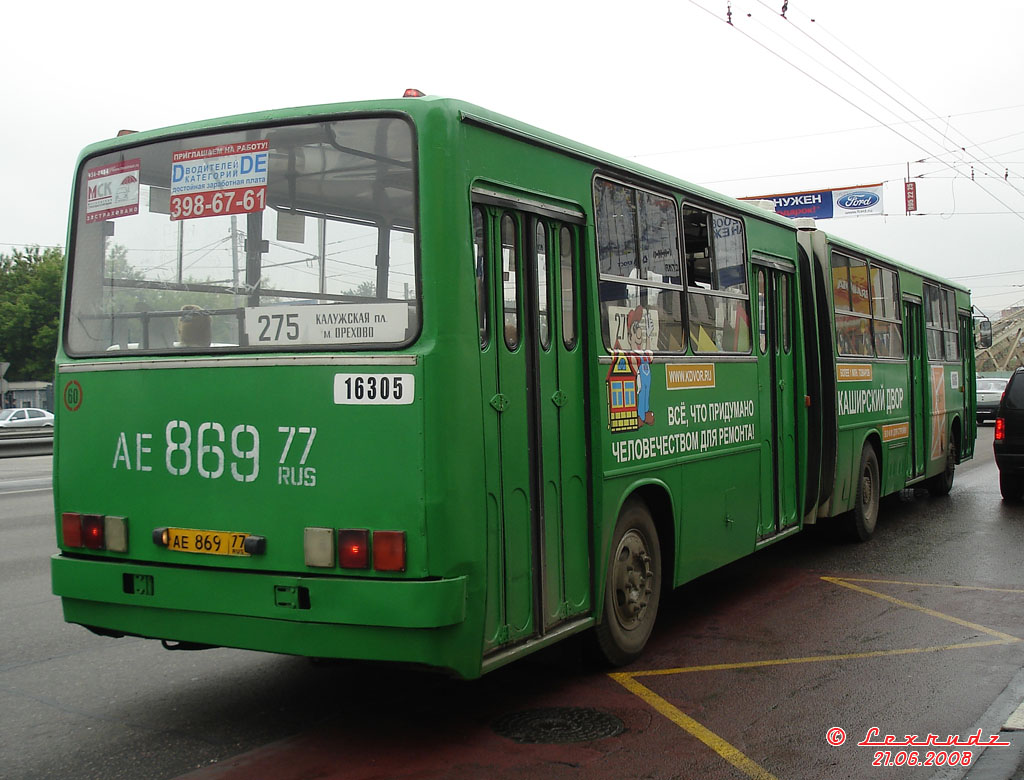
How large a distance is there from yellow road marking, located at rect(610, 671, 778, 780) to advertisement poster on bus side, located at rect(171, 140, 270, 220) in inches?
132

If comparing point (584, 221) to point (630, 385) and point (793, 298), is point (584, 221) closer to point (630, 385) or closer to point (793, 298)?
point (630, 385)

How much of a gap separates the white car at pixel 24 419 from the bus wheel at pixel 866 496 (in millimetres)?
32023

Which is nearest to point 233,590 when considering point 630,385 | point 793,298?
point 630,385

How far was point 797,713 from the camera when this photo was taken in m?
5.57

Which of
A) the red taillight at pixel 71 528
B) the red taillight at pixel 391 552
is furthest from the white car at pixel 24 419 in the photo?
the red taillight at pixel 391 552

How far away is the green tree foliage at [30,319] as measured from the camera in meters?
51.5

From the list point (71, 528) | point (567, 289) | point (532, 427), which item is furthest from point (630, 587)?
point (71, 528)

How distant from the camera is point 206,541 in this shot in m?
4.98

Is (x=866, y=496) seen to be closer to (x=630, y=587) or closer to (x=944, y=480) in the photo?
(x=944, y=480)

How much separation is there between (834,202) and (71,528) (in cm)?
4384

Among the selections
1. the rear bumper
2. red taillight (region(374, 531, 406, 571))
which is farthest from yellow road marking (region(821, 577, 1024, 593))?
red taillight (region(374, 531, 406, 571))

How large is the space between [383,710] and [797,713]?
7.31 ft

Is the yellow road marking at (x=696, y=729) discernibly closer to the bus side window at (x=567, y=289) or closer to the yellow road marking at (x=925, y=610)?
the bus side window at (x=567, y=289)

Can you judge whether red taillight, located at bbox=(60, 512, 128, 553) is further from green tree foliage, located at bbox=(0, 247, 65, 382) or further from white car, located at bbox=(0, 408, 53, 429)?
green tree foliage, located at bbox=(0, 247, 65, 382)
